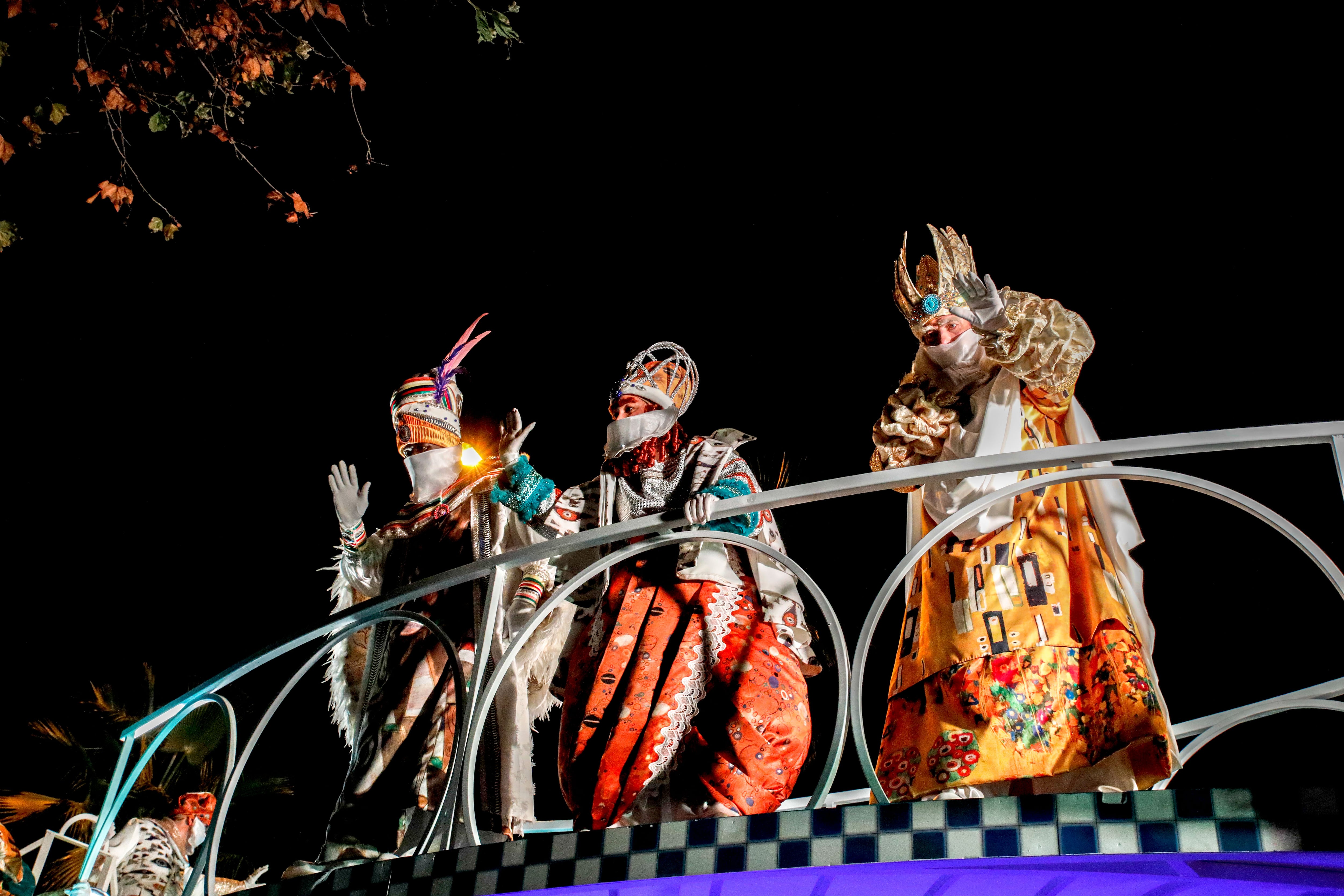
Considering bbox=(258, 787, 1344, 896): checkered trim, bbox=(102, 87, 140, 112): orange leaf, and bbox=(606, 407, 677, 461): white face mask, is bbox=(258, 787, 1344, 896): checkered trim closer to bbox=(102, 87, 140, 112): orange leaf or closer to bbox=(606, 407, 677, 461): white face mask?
bbox=(606, 407, 677, 461): white face mask

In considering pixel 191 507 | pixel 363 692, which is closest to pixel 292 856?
pixel 191 507

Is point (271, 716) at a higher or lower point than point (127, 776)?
higher

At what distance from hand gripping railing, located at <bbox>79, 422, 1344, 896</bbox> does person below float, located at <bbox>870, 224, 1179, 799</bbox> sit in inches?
11.8

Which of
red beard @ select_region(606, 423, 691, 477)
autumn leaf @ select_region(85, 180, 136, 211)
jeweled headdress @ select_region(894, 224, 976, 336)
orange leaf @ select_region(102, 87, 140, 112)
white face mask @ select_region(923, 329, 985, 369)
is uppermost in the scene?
orange leaf @ select_region(102, 87, 140, 112)

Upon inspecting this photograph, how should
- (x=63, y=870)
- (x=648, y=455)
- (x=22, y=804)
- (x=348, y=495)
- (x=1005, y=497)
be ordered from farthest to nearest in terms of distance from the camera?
(x=22, y=804)
(x=63, y=870)
(x=348, y=495)
(x=648, y=455)
(x=1005, y=497)

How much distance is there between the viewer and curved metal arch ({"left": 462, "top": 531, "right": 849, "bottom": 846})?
2.97m

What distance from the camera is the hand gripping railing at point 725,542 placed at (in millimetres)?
2936

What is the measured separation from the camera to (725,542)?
3.59m

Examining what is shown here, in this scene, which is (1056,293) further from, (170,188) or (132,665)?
(132,665)

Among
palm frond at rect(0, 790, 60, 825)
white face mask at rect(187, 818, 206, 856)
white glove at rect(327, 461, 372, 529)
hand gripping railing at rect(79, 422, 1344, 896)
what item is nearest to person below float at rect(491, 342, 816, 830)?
hand gripping railing at rect(79, 422, 1344, 896)

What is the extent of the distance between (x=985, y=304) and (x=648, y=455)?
131cm

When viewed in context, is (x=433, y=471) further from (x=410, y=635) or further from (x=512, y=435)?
(x=410, y=635)

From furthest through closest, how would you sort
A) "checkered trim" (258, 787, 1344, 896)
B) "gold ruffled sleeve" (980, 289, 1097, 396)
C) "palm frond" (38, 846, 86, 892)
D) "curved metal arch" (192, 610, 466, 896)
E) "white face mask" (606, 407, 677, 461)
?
"palm frond" (38, 846, 86, 892) < "white face mask" (606, 407, 677, 461) < "gold ruffled sleeve" (980, 289, 1097, 396) < "curved metal arch" (192, 610, 466, 896) < "checkered trim" (258, 787, 1344, 896)

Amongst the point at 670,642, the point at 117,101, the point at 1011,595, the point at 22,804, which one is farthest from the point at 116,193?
the point at 22,804
